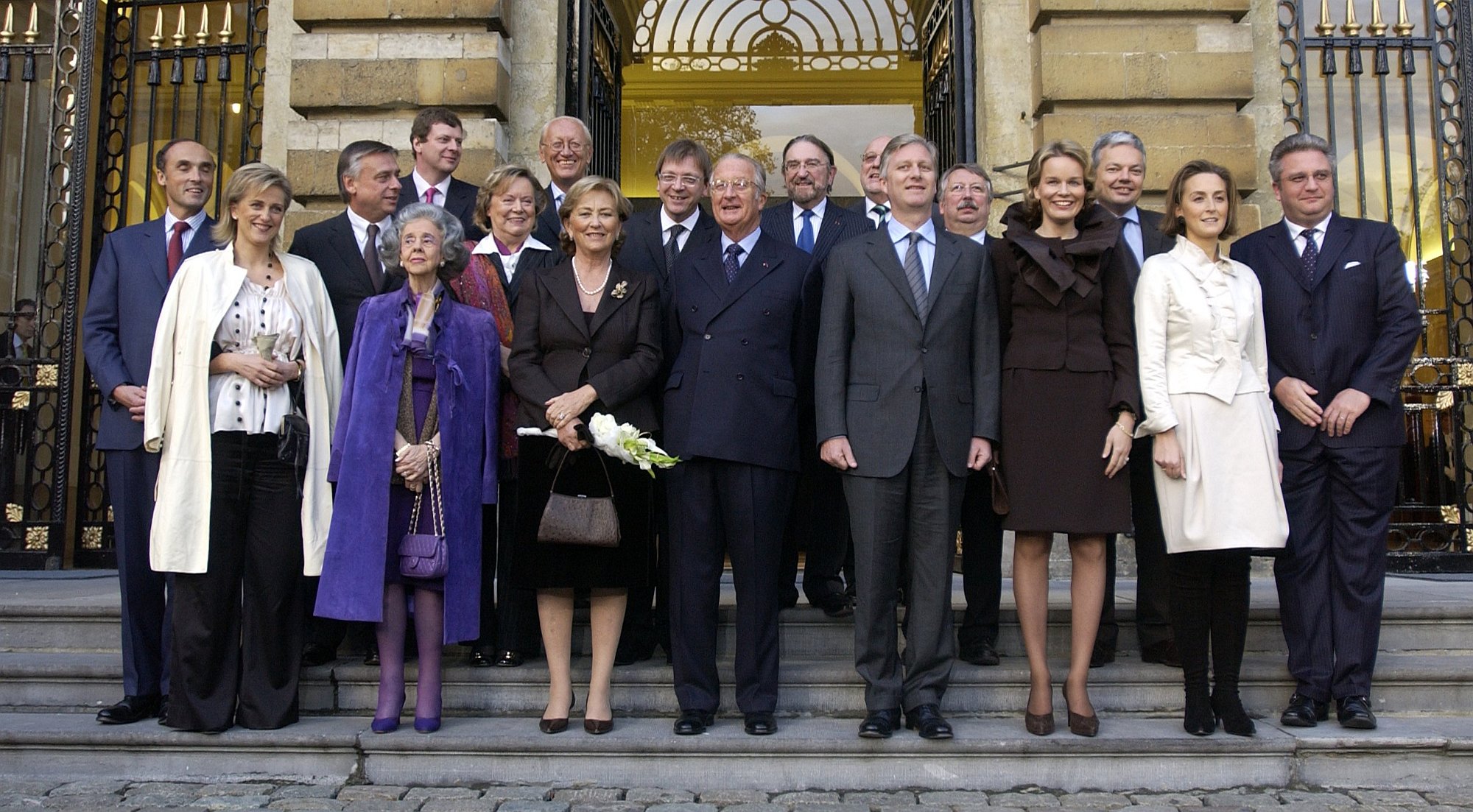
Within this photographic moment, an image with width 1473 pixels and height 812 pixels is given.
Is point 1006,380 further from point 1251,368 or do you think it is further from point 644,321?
point 644,321

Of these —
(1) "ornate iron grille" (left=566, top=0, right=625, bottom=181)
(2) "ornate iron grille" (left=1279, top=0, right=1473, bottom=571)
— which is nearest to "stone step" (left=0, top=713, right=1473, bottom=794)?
(2) "ornate iron grille" (left=1279, top=0, right=1473, bottom=571)

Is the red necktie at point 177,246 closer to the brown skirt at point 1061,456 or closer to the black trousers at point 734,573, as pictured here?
the black trousers at point 734,573

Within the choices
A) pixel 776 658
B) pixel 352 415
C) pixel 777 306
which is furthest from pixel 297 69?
pixel 776 658

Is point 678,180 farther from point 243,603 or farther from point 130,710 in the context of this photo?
point 130,710

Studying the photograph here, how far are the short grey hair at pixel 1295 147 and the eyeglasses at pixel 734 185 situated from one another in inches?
81.7

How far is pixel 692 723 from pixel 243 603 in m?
1.71

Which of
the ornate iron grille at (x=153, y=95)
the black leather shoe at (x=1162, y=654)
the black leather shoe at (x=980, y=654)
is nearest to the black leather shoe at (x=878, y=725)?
the black leather shoe at (x=980, y=654)

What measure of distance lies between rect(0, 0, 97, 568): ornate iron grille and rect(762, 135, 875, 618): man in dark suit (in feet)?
16.1

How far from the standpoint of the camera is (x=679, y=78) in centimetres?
1272

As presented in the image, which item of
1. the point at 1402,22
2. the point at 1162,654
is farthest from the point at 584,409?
the point at 1402,22

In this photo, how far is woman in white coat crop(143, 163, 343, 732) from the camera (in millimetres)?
4500

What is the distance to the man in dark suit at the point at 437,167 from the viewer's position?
5.73 meters

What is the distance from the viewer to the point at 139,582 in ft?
15.6

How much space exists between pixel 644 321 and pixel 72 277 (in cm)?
509
